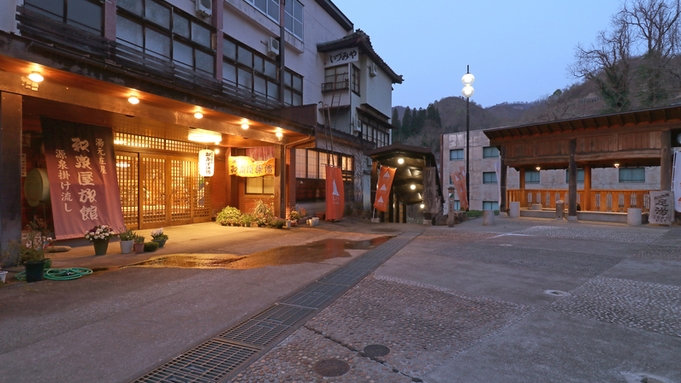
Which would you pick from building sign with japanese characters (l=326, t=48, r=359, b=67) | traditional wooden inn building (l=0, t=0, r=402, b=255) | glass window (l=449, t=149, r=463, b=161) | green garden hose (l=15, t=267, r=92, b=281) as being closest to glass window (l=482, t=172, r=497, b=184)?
glass window (l=449, t=149, r=463, b=161)

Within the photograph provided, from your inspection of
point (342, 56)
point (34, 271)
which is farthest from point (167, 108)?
point (342, 56)

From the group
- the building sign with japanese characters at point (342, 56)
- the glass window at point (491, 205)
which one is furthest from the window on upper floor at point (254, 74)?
the glass window at point (491, 205)

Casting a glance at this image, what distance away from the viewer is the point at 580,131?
1823cm

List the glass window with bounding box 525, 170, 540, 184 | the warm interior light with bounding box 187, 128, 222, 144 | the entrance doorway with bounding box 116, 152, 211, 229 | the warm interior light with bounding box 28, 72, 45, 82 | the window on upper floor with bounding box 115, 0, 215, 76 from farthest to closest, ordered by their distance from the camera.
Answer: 1. the glass window with bounding box 525, 170, 540, 184
2. the entrance doorway with bounding box 116, 152, 211, 229
3. the warm interior light with bounding box 187, 128, 222, 144
4. the window on upper floor with bounding box 115, 0, 215, 76
5. the warm interior light with bounding box 28, 72, 45, 82

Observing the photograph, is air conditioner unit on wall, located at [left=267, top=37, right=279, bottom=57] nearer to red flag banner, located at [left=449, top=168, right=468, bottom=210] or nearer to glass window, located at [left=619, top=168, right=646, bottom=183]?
red flag banner, located at [left=449, top=168, right=468, bottom=210]

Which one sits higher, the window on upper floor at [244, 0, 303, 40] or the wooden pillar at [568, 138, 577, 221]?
the window on upper floor at [244, 0, 303, 40]

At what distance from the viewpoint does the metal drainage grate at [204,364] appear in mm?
3414

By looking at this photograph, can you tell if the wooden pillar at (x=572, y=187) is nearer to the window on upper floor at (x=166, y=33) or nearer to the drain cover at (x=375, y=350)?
the window on upper floor at (x=166, y=33)

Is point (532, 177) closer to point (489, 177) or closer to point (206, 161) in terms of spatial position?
point (489, 177)

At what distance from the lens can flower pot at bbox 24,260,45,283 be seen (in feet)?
21.0

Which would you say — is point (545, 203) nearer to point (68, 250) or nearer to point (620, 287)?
point (620, 287)

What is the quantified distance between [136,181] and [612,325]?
13844 millimetres

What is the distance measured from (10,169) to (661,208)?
2232 centimetres

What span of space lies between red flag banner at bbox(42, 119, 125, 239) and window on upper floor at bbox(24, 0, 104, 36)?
2839 mm
